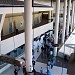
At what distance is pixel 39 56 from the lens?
17.6 meters

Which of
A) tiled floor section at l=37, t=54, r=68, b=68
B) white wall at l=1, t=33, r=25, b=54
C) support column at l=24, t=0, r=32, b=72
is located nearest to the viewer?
support column at l=24, t=0, r=32, b=72

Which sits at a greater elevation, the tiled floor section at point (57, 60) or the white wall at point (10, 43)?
the white wall at point (10, 43)

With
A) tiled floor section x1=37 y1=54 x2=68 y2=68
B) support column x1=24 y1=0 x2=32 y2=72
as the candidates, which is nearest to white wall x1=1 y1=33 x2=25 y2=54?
support column x1=24 y1=0 x2=32 y2=72

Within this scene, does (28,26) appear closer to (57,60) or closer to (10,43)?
(10,43)

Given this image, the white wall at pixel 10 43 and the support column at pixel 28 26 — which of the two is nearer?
the support column at pixel 28 26

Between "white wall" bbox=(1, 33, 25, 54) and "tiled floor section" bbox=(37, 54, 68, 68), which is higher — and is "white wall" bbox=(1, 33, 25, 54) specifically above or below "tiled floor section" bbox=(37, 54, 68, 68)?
above

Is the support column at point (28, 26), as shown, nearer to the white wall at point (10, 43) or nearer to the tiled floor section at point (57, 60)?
the white wall at point (10, 43)

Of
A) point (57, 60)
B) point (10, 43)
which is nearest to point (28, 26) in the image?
point (10, 43)

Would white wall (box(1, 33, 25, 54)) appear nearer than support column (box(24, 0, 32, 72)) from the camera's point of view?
No

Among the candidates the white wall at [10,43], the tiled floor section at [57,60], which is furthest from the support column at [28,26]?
the tiled floor section at [57,60]

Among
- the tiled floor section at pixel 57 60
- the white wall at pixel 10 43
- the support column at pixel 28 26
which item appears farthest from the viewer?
the tiled floor section at pixel 57 60

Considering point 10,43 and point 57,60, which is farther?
point 57,60

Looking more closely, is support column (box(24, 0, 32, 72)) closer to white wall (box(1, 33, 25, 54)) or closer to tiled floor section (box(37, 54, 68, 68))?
white wall (box(1, 33, 25, 54))

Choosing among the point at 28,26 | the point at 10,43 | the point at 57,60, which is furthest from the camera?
the point at 57,60
